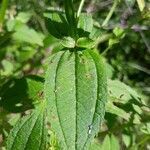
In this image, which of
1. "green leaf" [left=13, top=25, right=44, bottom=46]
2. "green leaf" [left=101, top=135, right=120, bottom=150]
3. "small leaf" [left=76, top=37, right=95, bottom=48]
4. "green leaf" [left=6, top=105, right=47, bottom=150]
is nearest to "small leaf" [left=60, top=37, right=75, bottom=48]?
"small leaf" [left=76, top=37, right=95, bottom=48]

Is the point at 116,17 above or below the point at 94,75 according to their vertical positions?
below

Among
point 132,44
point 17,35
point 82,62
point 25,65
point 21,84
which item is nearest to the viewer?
point 82,62

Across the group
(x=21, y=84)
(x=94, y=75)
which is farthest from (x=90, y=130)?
(x=21, y=84)

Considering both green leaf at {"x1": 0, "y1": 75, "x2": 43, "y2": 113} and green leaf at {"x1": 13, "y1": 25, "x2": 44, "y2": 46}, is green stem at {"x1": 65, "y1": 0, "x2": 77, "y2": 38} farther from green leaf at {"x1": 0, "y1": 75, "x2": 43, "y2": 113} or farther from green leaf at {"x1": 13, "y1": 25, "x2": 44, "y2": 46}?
green leaf at {"x1": 13, "y1": 25, "x2": 44, "y2": 46}

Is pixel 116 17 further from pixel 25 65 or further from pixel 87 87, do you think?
pixel 87 87

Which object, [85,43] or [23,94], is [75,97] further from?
[23,94]

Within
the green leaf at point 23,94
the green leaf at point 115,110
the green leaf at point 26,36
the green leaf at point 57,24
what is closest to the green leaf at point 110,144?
the green leaf at point 115,110

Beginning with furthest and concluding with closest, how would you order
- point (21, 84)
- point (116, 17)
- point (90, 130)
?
point (116, 17) < point (21, 84) < point (90, 130)

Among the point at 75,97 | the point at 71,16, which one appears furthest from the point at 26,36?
the point at 75,97
